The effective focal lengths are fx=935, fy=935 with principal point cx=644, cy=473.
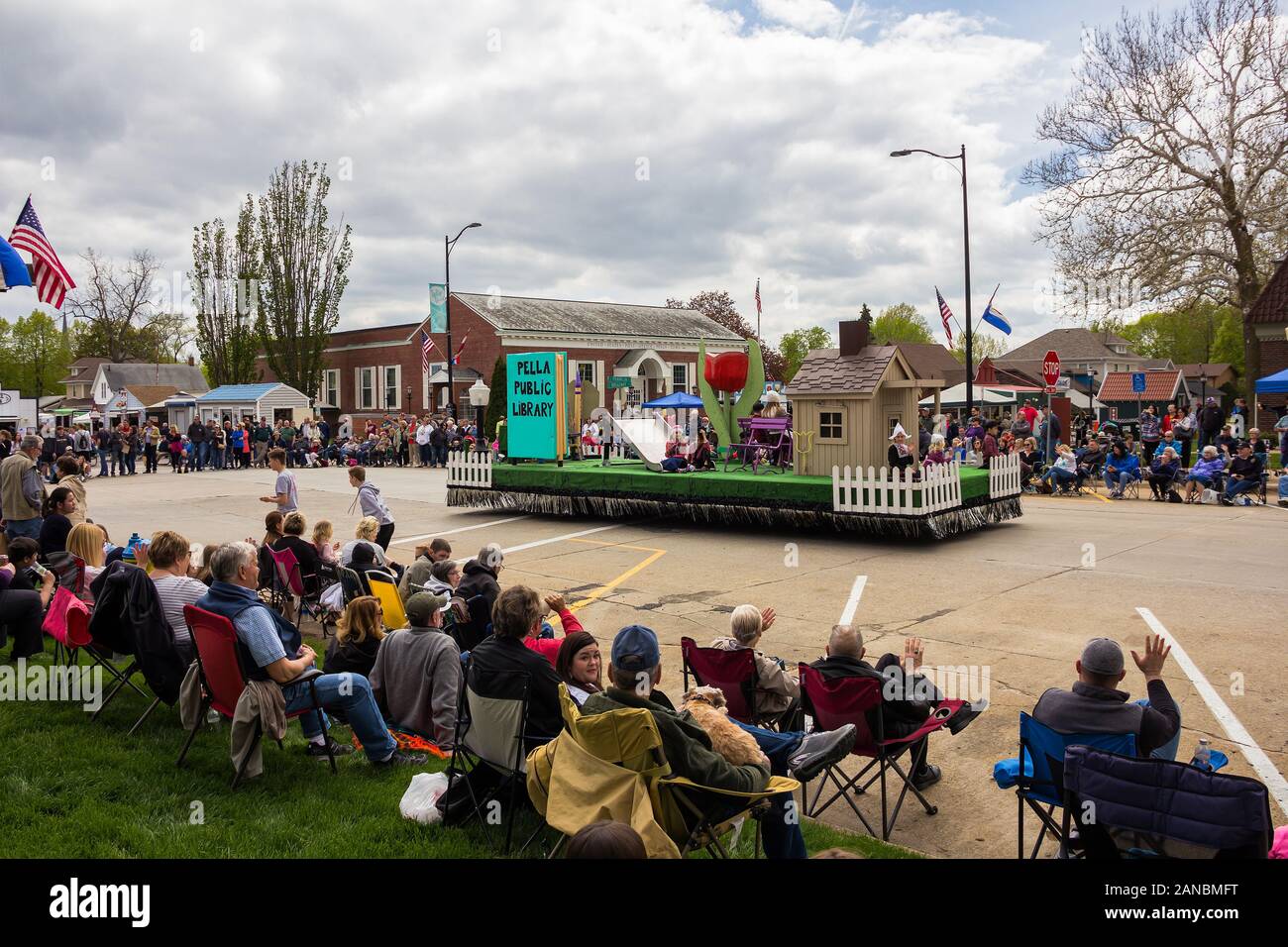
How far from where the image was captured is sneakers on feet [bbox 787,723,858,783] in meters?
4.61

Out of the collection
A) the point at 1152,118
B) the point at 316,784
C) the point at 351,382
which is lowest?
the point at 316,784

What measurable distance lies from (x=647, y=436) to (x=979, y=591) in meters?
9.53

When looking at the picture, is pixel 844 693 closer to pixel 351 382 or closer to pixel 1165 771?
pixel 1165 771

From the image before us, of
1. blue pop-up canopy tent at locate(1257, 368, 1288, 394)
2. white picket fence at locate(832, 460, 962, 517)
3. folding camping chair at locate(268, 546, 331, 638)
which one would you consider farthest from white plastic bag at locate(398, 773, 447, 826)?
blue pop-up canopy tent at locate(1257, 368, 1288, 394)

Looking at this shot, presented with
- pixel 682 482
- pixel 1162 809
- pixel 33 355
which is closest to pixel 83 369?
pixel 33 355

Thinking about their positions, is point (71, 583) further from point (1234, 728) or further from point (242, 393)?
point (242, 393)

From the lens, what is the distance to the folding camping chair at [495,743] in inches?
182

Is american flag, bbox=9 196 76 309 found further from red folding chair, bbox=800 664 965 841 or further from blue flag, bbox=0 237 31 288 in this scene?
red folding chair, bbox=800 664 965 841

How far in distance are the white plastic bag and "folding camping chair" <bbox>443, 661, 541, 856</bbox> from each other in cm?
7

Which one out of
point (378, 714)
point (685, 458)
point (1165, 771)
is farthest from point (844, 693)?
point (685, 458)

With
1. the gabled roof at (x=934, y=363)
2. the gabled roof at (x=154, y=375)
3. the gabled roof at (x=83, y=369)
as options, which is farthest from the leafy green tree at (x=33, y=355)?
the gabled roof at (x=934, y=363)
